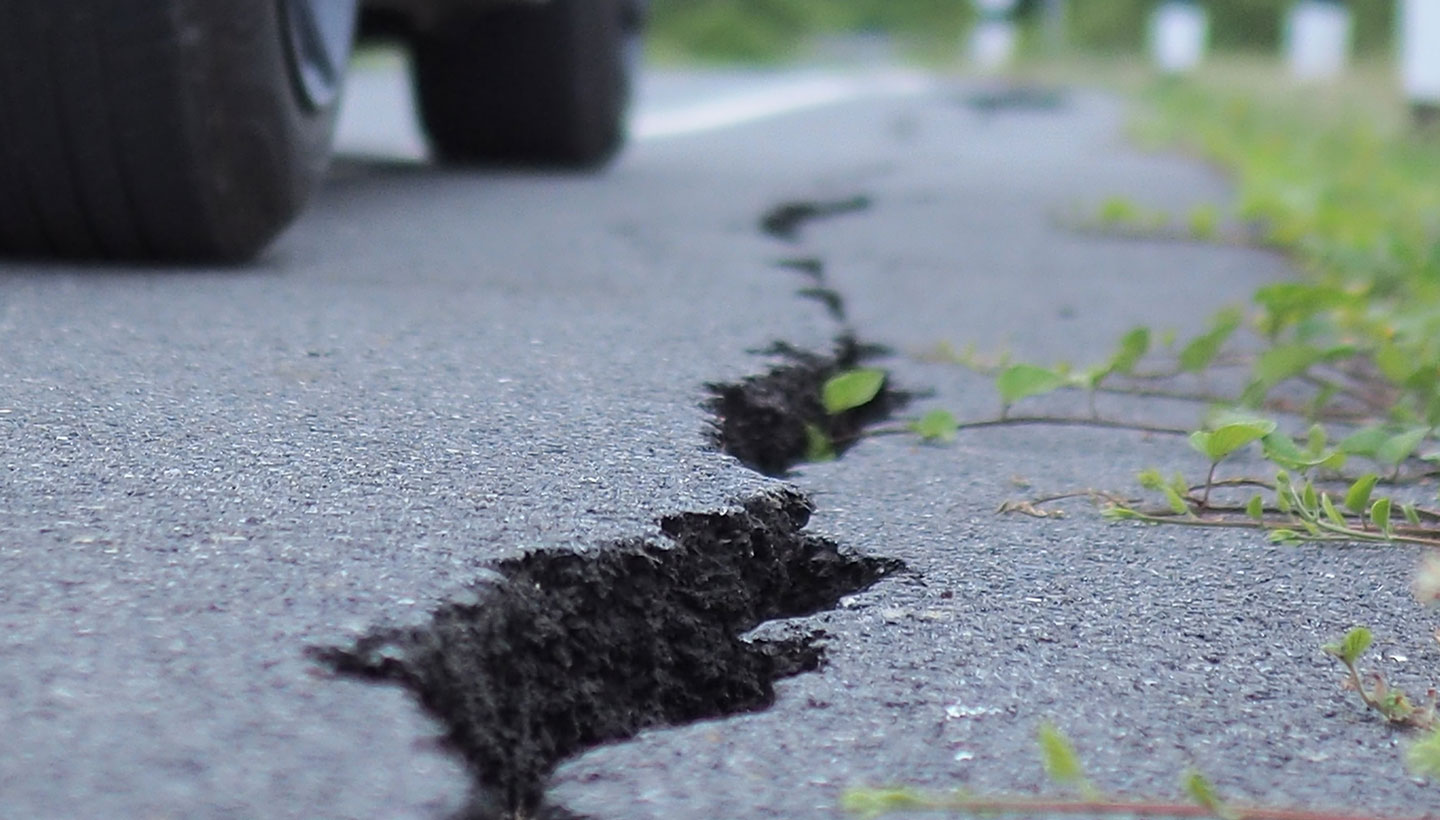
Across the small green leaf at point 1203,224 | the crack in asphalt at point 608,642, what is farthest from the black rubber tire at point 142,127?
the small green leaf at point 1203,224

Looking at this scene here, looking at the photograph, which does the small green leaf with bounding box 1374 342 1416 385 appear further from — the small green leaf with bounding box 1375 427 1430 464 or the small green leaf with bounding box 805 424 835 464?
the small green leaf with bounding box 805 424 835 464

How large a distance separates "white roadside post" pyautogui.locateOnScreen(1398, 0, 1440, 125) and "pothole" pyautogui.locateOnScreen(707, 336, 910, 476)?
4.85m

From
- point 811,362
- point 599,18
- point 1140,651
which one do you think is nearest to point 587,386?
point 811,362

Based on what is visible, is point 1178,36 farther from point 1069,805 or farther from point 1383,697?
point 1069,805

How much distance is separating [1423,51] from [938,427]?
5.22 m

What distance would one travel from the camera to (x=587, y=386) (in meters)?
1.77

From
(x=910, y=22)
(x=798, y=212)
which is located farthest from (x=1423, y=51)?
(x=910, y=22)

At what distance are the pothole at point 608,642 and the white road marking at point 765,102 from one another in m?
4.57

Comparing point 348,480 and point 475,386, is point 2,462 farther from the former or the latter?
point 475,386

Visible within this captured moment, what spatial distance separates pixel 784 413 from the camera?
1840mm

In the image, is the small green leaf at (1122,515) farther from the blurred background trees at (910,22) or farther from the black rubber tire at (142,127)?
the blurred background trees at (910,22)

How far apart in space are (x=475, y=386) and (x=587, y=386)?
118 millimetres

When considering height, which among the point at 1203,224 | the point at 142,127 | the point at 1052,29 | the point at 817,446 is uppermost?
the point at 142,127

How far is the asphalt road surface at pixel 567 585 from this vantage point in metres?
0.96
